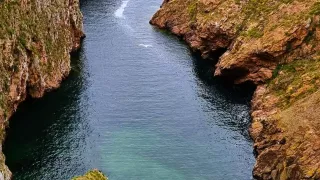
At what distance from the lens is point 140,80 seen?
6196 inches

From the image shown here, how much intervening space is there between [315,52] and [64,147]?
235 feet

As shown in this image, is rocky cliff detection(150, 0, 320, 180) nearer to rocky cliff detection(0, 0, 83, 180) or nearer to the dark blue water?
the dark blue water

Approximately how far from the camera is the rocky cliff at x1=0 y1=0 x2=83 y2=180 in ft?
408

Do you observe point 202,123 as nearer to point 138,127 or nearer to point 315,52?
point 138,127

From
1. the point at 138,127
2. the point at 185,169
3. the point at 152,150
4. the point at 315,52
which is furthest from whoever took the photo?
the point at 315,52

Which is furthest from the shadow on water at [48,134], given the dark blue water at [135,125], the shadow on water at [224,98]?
the shadow on water at [224,98]

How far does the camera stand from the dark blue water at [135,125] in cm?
11088

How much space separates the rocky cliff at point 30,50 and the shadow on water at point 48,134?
3.39 m

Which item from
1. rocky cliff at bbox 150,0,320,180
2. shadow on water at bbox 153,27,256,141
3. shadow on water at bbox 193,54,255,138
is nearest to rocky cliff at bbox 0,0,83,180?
shadow on water at bbox 153,27,256,141

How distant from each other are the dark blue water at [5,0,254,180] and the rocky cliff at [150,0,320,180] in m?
5.62

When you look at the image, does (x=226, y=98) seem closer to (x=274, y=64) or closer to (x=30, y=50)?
(x=274, y=64)

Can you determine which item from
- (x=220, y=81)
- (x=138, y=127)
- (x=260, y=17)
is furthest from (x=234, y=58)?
(x=138, y=127)

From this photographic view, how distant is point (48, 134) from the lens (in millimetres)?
122562

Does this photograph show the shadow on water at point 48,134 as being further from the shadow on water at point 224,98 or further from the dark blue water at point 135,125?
the shadow on water at point 224,98
